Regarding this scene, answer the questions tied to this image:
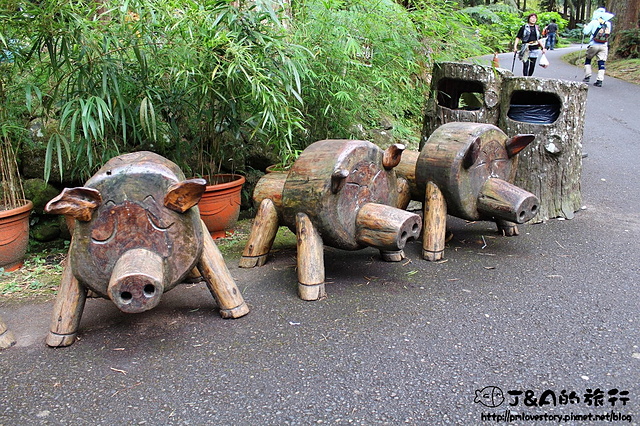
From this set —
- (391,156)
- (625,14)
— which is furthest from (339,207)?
(625,14)

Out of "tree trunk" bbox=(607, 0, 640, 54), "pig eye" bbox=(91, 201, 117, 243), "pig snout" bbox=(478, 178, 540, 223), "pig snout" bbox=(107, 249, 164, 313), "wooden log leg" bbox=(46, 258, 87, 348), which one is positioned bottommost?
"wooden log leg" bbox=(46, 258, 87, 348)

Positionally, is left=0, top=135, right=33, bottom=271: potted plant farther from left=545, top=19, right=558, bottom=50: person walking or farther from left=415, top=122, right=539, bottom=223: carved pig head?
left=545, top=19, right=558, bottom=50: person walking

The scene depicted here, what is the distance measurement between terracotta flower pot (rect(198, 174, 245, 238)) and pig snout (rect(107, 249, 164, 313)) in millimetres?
1538

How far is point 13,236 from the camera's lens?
3.27m

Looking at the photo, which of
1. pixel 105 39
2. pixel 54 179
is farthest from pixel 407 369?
pixel 54 179

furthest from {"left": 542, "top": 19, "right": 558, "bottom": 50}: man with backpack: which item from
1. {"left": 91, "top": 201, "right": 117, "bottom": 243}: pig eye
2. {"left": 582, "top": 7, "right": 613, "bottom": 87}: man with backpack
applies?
{"left": 91, "top": 201, "right": 117, "bottom": 243}: pig eye

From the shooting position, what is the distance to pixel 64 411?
1.88 metres

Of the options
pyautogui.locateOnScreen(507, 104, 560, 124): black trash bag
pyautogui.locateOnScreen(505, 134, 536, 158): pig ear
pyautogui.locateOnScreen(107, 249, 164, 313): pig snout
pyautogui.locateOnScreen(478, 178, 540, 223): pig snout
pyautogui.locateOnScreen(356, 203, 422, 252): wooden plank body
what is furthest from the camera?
pyautogui.locateOnScreen(507, 104, 560, 124): black trash bag

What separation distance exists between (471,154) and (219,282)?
1.73 metres

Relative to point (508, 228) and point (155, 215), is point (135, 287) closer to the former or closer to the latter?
point (155, 215)

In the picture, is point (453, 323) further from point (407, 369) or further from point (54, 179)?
point (54, 179)

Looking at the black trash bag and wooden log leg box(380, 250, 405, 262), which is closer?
wooden log leg box(380, 250, 405, 262)

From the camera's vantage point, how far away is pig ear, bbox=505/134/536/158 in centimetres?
332

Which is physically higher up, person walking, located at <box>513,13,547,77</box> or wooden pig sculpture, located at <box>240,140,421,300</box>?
person walking, located at <box>513,13,547,77</box>
